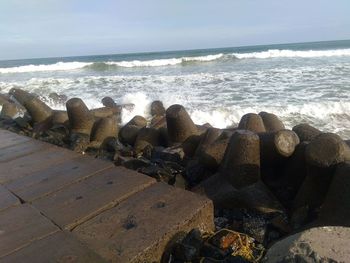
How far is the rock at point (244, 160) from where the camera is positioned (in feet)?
11.3

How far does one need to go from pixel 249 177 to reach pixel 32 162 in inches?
94.6

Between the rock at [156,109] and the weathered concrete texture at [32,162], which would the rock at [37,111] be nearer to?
the rock at [156,109]

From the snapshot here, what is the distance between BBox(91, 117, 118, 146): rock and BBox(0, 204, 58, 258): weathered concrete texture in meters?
3.13

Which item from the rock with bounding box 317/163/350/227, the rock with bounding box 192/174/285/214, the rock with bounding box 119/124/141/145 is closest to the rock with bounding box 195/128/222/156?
the rock with bounding box 192/174/285/214

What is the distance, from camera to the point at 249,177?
3.48m

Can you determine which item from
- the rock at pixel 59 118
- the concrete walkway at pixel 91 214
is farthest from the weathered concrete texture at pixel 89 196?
the rock at pixel 59 118

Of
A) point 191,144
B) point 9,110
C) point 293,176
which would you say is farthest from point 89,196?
point 9,110

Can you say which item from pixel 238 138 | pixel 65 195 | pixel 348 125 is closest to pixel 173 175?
pixel 238 138

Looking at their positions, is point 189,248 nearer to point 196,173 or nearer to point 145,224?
point 145,224

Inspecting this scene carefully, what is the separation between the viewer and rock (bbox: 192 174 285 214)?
328cm

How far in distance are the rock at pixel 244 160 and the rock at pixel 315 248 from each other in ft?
5.29

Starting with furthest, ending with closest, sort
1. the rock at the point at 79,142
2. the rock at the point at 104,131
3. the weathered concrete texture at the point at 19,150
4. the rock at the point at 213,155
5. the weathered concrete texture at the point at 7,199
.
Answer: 1. the rock at the point at 104,131
2. the rock at the point at 79,142
3. the weathered concrete texture at the point at 19,150
4. the rock at the point at 213,155
5. the weathered concrete texture at the point at 7,199

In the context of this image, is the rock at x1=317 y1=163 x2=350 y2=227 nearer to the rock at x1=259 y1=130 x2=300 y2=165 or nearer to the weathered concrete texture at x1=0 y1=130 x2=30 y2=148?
the rock at x1=259 y1=130 x2=300 y2=165

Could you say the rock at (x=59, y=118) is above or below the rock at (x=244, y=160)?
below
